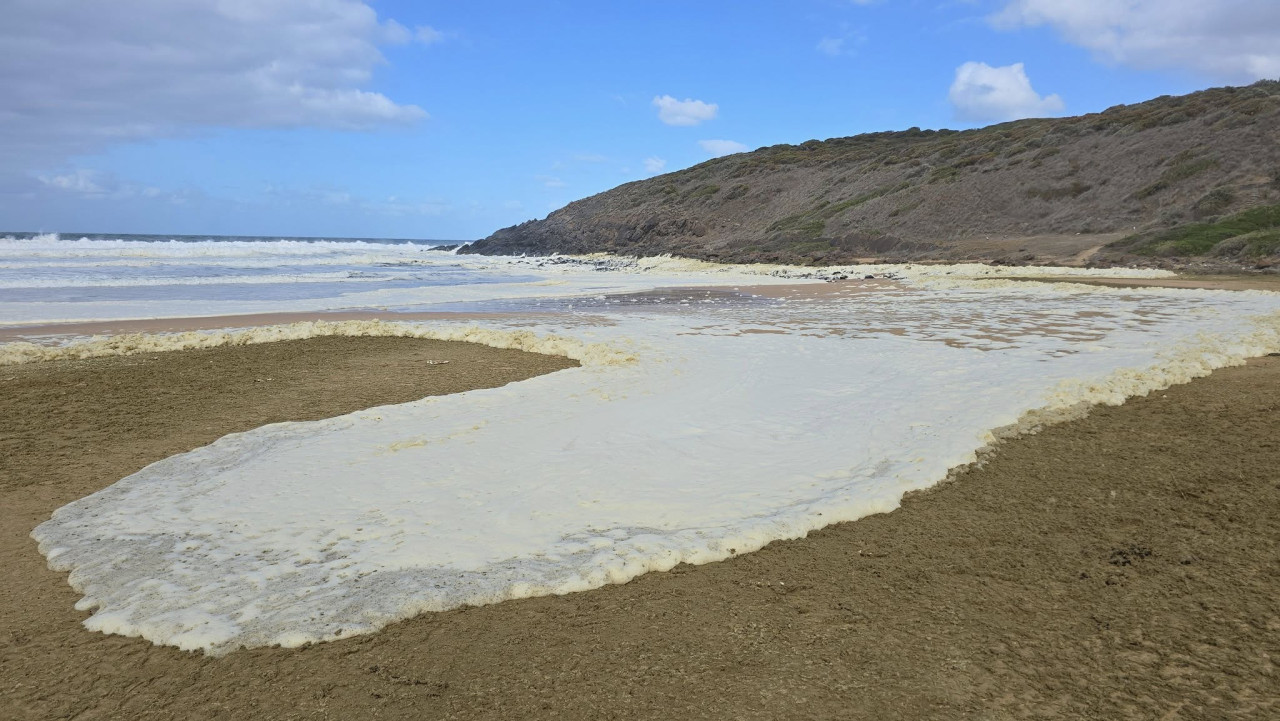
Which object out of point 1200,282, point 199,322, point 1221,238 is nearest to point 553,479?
point 199,322

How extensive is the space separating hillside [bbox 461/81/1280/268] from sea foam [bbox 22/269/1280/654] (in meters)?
23.2

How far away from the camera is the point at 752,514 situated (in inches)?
201

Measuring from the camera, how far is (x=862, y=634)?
362 centimetres

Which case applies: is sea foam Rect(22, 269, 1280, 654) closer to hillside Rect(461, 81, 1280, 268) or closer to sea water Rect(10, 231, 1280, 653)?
sea water Rect(10, 231, 1280, 653)

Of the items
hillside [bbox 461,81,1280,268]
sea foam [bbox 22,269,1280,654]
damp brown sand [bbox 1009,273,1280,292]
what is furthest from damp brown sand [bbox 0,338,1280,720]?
hillside [bbox 461,81,1280,268]

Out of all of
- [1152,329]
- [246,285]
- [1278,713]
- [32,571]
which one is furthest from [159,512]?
[246,285]

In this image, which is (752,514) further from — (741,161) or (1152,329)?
(741,161)

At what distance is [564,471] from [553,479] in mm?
190

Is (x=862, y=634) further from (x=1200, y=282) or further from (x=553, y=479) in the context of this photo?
(x=1200, y=282)

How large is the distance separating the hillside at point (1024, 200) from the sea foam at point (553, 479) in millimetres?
23170

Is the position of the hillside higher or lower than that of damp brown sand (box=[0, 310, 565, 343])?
higher

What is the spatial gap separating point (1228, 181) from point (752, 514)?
43246 millimetres

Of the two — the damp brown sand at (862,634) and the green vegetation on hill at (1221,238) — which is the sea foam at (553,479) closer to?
the damp brown sand at (862,634)

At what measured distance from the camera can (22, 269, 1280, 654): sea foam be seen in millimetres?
4129
